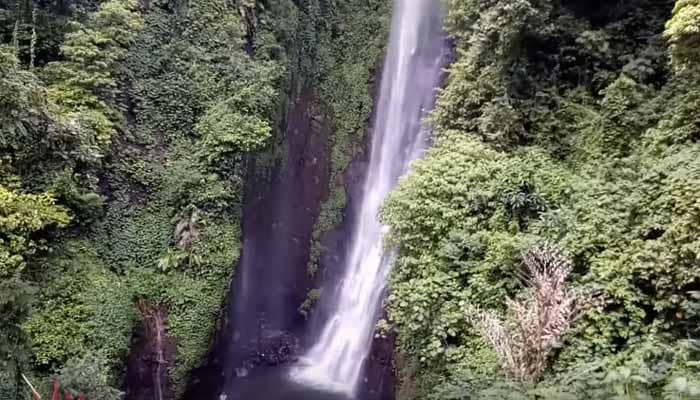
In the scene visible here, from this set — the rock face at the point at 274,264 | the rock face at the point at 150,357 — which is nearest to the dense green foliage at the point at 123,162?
the rock face at the point at 150,357

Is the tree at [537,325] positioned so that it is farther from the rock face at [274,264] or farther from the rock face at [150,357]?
the rock face at [274,264]

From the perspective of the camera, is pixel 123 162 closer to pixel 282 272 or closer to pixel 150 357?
pixel 150 357

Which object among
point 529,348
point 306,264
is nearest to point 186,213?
point 306,264

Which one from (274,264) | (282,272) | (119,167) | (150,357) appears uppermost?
(119,167)

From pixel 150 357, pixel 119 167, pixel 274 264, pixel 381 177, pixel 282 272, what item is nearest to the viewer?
pixel 150 357

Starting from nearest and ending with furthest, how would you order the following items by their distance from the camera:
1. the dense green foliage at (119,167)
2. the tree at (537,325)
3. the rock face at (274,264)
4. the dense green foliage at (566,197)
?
the dense green foliage at (566,197) < the tree at (537,325) < the dense green foliage at (119,167) < the rock face at (274,264)

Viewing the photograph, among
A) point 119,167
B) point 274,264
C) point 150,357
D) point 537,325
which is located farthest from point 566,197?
point 119,167
